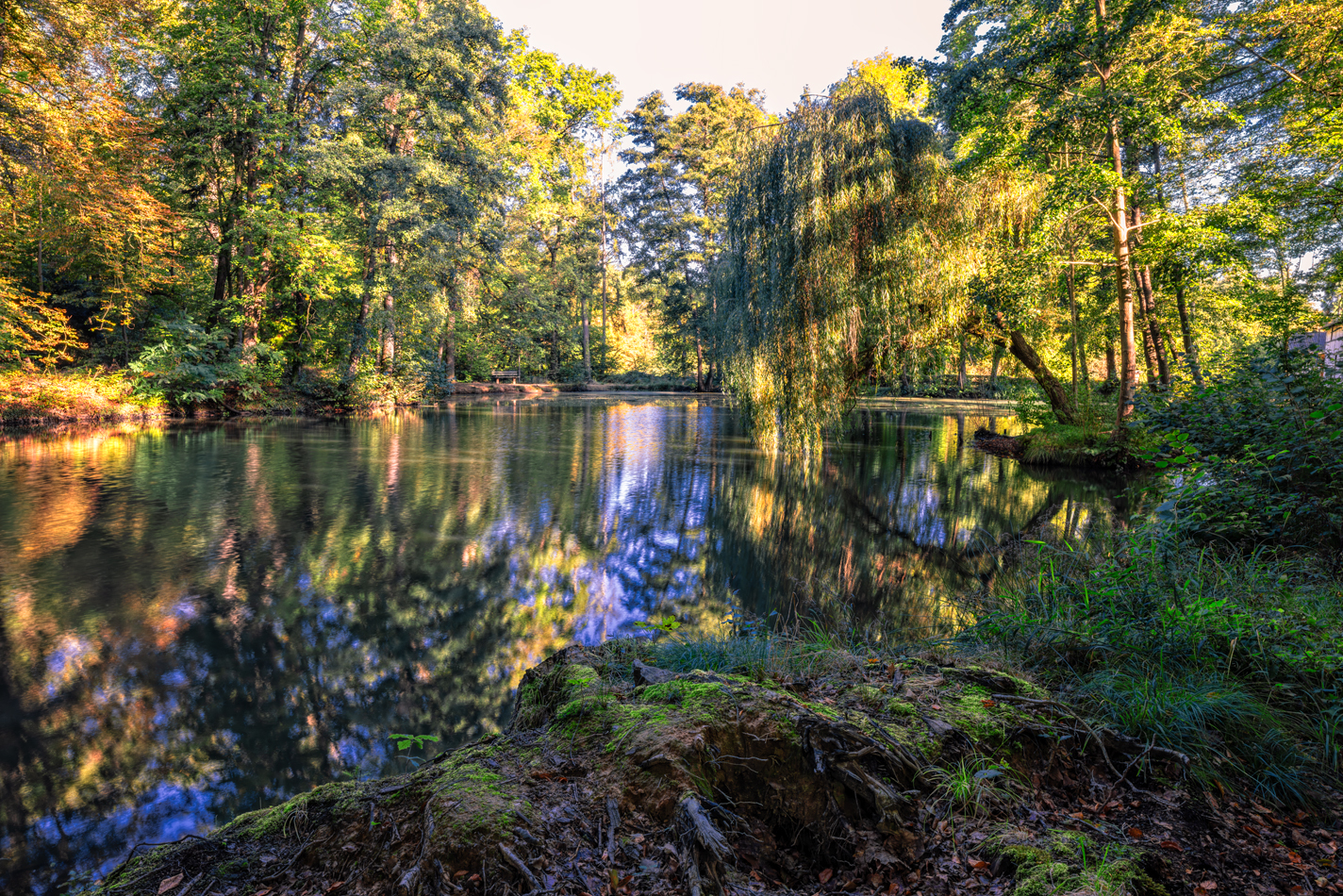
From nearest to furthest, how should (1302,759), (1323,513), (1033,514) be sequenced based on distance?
(1302,759), (1323,513), (1033,514)

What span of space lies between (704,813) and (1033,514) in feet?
31.3

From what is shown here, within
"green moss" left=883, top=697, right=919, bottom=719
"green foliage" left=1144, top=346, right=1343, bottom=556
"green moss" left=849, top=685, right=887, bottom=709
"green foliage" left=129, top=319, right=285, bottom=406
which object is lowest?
"green moss" left=849, top=685, right=887, bottom=709

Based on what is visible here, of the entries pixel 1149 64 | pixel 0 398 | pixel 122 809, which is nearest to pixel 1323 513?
pixel 122 809

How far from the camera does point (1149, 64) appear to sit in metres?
12.1

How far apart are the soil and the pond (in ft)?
4.19

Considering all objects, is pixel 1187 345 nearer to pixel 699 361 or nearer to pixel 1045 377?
pixel 1045 377

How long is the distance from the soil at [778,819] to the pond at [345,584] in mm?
1278

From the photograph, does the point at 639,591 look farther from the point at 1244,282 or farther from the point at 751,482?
the point at 1244,282

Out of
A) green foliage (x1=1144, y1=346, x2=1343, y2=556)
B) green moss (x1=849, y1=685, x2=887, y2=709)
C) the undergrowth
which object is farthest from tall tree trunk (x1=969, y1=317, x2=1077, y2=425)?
green moss (x1=849, y1=685, x2=887, y2=709)

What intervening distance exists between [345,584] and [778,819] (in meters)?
5.52

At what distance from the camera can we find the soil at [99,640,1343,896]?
170 cm

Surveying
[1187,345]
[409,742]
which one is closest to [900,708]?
[409,742]

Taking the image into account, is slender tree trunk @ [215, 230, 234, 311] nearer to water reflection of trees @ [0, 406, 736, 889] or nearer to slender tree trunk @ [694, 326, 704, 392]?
water reflection of trees @ [0, 406, 736, 889]

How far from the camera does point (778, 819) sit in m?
2.02
